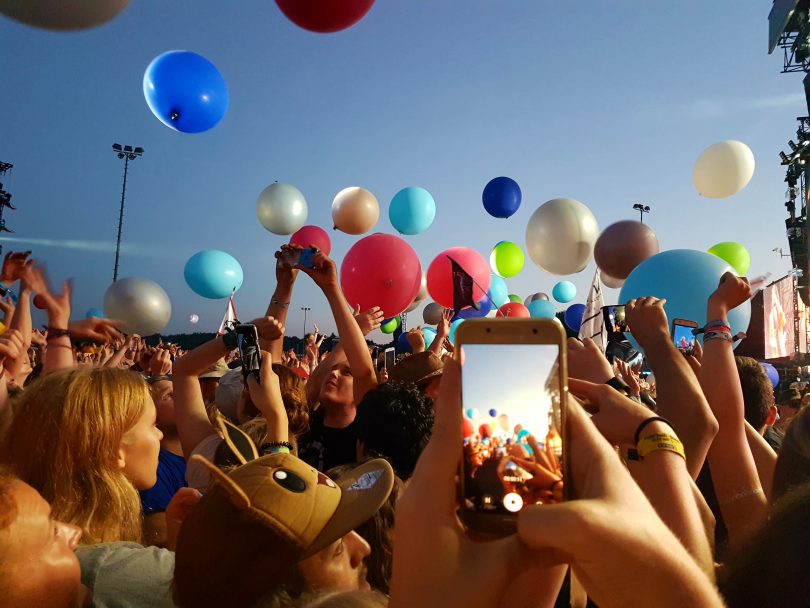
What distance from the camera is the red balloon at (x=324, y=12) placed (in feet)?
11.6

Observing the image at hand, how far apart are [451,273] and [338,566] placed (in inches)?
266

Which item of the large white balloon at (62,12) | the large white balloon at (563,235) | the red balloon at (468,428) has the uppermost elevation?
the large white balloon at (62,12)

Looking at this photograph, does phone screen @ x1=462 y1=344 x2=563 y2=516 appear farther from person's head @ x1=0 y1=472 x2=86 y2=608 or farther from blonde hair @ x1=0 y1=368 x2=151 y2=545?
blonde hair @ x1=0 y1=368 x2=151 y2=545

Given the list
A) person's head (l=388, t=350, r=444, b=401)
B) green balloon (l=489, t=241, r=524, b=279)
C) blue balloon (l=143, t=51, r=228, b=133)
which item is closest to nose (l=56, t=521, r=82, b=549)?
person's head (l=388, t=350, r=444, b=401)

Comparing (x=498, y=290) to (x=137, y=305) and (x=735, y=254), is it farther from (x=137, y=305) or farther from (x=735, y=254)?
(x=137, y=305)

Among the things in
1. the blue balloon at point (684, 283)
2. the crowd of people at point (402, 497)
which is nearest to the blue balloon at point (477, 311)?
the blue balloon at point (684, 283)

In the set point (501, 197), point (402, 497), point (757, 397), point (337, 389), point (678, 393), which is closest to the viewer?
point (402, 497)

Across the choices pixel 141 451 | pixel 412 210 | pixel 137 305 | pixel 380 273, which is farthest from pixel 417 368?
pixel 137 305

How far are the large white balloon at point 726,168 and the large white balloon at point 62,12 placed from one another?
322 inches

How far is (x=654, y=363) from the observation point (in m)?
1.80

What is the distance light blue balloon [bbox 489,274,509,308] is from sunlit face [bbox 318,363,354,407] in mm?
7569

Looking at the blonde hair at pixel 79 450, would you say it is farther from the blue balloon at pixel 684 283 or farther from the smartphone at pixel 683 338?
the blue balloon at pixel 684 283

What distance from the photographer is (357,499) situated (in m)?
1.40

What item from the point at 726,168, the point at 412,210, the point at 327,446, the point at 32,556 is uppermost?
the point at 726,168
